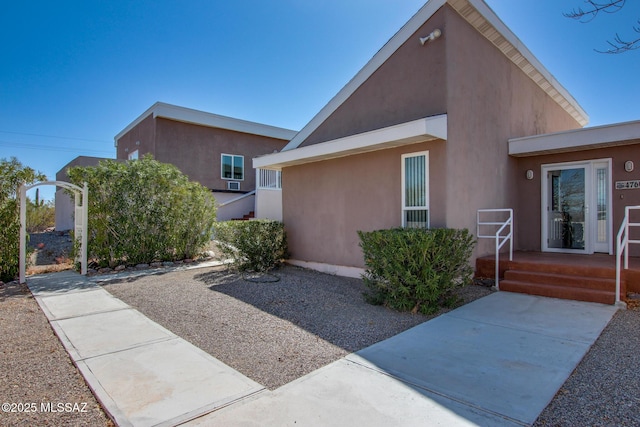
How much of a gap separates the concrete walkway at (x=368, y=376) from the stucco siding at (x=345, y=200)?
2.92 m

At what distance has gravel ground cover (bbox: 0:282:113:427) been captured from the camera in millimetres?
2732

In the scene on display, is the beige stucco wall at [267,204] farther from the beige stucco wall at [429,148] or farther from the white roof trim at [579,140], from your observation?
the white roof trim at [579,140]

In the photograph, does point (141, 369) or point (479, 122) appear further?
point (479, 122)

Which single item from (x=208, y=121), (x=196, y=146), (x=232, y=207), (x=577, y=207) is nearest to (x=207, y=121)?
(x=208, y=121)

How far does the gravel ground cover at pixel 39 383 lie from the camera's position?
2732 mm

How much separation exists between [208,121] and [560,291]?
15.6 metres

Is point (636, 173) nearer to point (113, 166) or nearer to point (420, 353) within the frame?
point (420, 353)

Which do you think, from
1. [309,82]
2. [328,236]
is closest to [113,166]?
[328,236]

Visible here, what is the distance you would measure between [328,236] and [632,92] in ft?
27.4

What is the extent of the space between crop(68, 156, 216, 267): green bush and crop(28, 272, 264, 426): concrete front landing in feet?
11.9

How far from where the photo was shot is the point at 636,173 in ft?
26.5

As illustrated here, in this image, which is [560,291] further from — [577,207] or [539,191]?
[539,191]

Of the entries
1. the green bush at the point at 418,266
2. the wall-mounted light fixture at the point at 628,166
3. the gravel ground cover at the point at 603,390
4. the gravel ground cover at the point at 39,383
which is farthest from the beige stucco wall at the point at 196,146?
the gravel ground cover at the point at 603,390

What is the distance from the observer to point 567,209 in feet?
29.8
